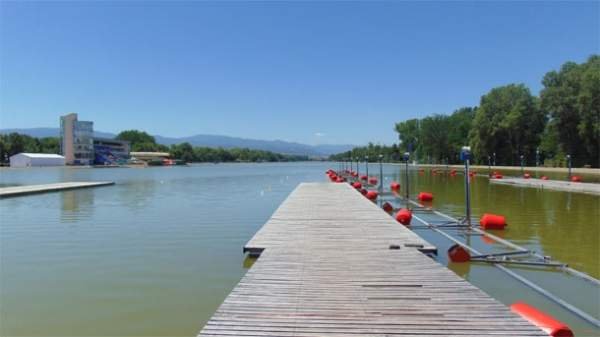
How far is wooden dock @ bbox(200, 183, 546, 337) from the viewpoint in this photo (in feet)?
16.3

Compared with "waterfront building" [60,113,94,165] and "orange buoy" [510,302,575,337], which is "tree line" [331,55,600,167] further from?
"waterfront building" [60,113,94,165]

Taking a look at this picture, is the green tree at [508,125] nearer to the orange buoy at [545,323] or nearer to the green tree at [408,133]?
the green tree at [408,133]

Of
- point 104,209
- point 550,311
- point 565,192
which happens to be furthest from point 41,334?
point 565,192

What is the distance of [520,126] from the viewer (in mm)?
66625

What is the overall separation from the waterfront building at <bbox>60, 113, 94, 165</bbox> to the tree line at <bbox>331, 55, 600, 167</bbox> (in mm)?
88818

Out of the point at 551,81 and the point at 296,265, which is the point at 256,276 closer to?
the point at 296,265

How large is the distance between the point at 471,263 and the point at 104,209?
15.9 metres

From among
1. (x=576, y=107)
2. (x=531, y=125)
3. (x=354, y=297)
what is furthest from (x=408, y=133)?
(x=354, y=297)

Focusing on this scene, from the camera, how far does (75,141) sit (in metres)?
132

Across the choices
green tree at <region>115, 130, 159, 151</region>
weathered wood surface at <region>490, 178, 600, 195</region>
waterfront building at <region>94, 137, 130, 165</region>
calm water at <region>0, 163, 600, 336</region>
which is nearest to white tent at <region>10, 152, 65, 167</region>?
waterfront building at <region>94, 137, 130, 165</region>

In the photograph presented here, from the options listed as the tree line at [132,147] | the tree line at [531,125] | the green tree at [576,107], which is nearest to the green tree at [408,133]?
the tree line at [531,125]

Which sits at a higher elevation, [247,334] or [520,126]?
[520,126]

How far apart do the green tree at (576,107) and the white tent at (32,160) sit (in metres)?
105

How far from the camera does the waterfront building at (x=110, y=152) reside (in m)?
140
